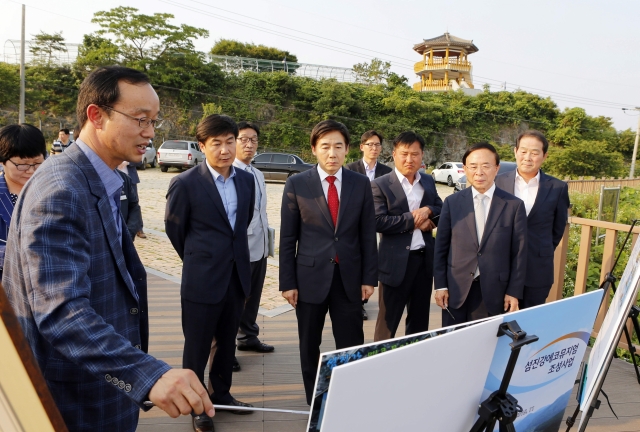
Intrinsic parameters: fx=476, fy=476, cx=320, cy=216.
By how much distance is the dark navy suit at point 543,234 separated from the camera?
3.65 metres

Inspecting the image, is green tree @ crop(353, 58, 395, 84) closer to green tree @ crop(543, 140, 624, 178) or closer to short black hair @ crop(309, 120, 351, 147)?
green tree @ crop(543, 140, 624, 178)

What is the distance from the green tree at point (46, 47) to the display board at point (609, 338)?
123 ft

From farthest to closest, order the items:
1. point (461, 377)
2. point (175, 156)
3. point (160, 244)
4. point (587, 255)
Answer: point (175, 156) < point (160, 244) < point (587, 255) < point (461, 377)

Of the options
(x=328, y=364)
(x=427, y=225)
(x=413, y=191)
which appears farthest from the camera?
(x=413, y=191)

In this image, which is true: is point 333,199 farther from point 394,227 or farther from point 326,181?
point 394,227

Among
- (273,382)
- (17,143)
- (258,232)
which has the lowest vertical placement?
(273,382)

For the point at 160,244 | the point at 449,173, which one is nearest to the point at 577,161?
the point at 449,173

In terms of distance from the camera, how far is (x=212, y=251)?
307 centimetres

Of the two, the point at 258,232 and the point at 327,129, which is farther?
the point at 258,232

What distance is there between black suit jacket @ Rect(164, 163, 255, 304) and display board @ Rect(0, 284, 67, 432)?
2.19 m

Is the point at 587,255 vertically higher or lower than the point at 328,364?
lower

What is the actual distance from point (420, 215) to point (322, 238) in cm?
95

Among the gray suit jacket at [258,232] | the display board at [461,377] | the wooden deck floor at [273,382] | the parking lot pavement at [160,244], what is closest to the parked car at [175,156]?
the parking lot pavement at [160,244]

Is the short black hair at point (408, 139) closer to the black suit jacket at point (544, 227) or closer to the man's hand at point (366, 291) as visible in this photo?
the black suit jacket at point (544, 227)
